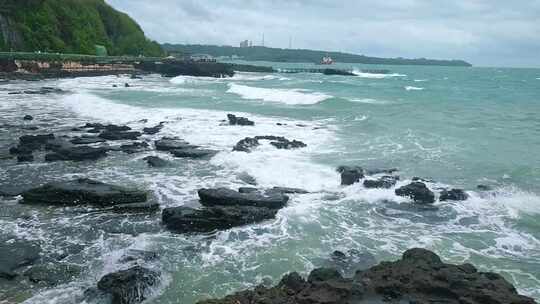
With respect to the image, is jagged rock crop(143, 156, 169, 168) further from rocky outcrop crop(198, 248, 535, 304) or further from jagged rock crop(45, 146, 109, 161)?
rocky outcrop crop(198, 248, 535, 304)

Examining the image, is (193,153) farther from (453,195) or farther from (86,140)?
(453,195)

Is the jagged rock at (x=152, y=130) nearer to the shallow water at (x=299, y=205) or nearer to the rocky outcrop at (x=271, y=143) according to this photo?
the shallow water at (x=299, y=205)

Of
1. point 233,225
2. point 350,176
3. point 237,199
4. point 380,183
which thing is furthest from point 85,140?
point 380,183

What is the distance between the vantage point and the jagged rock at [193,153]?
21.5m

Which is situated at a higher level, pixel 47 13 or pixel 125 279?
pixel 47 13

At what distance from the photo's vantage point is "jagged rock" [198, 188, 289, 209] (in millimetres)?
14516

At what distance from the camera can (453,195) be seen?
16.2 metres

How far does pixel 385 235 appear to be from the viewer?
1338 cm

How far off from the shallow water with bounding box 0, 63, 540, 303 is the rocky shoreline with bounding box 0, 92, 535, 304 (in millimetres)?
407

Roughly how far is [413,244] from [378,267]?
3318 mm

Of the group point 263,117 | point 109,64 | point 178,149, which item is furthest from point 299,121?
point 109,64

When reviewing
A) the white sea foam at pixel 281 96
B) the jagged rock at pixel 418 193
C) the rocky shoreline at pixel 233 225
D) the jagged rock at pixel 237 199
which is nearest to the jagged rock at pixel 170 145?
the rocky shoreline at pixel 233 225

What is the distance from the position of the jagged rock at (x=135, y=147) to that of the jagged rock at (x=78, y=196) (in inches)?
271

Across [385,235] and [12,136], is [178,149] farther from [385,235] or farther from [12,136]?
[385,235]
